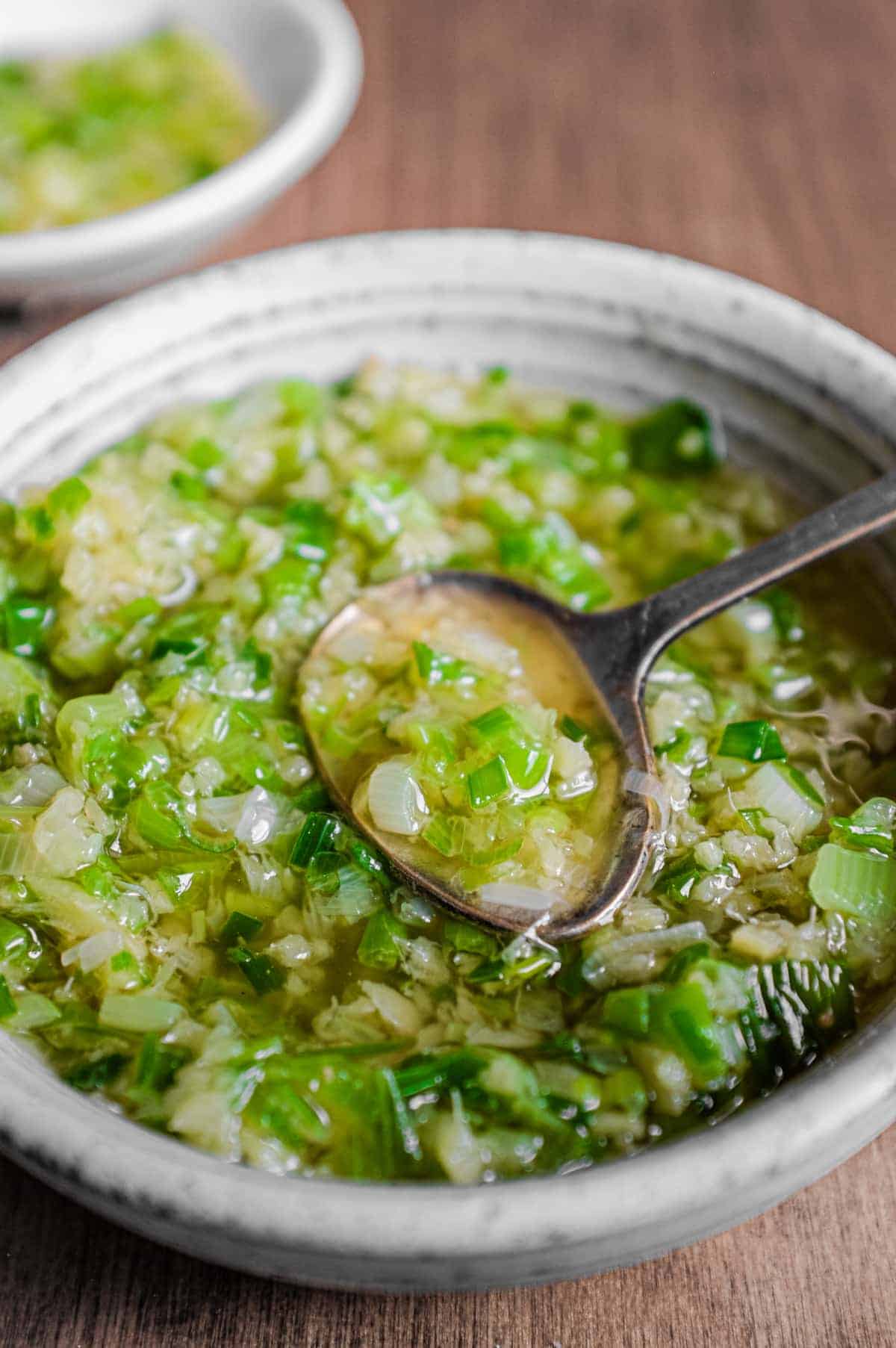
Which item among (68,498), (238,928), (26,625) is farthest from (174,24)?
(238,928)

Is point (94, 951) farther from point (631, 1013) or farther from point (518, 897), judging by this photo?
point (631, 1013)

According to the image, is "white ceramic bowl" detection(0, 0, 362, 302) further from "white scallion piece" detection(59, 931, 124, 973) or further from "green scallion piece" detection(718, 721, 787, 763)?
"green scallion piece" detection(718, 721, 787, 763)

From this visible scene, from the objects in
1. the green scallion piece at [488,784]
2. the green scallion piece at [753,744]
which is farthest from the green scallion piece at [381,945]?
the green scallion piece at [753,744]

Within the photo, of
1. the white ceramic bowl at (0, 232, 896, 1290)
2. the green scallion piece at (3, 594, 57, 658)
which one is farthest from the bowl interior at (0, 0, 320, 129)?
the green scallion piece at (3, 594, 57, 658)

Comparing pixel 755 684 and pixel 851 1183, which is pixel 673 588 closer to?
pixel 755 684

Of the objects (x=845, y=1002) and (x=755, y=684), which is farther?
(x=755, y=684)

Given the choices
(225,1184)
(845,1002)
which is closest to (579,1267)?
(225,1184)
